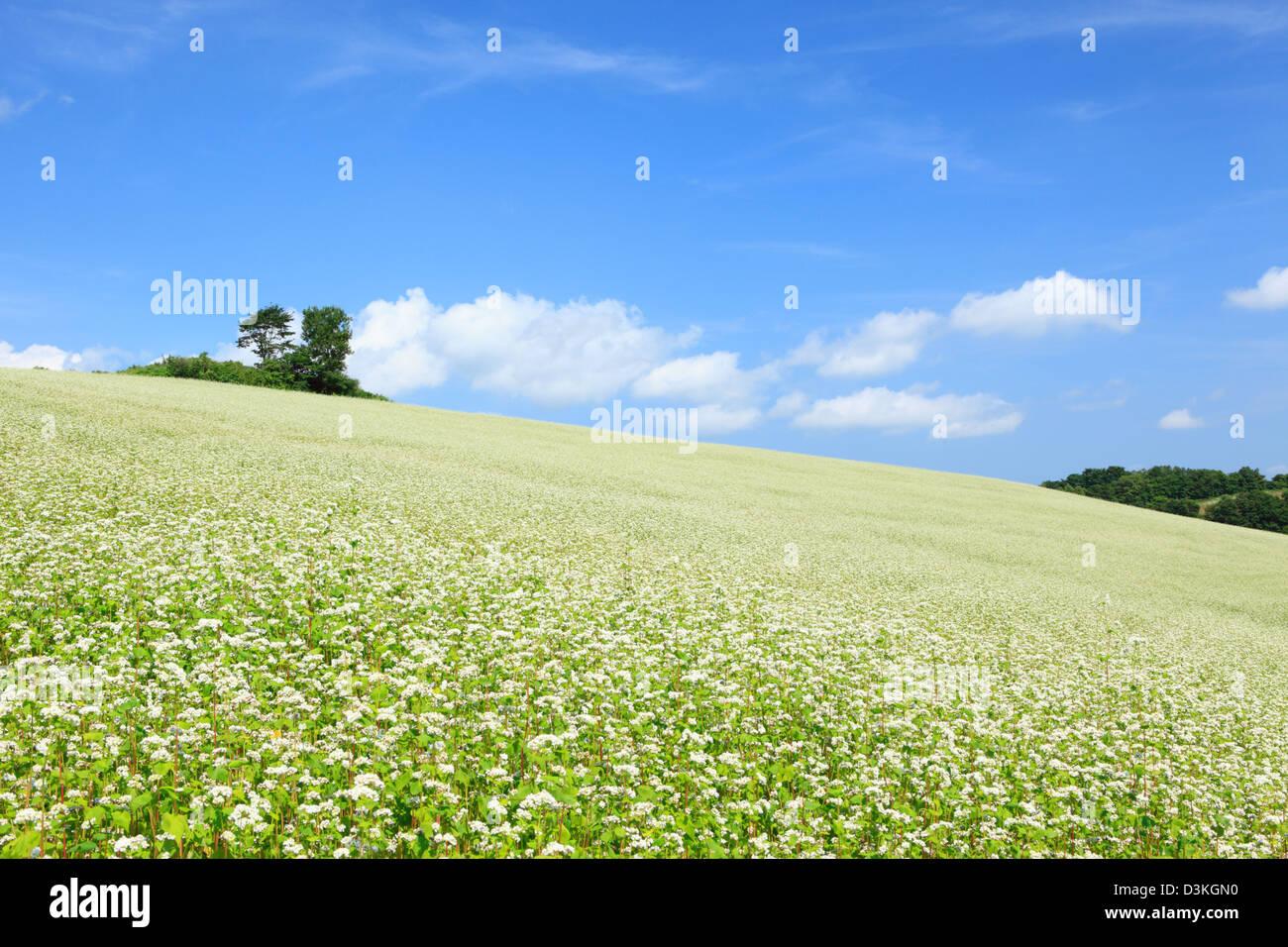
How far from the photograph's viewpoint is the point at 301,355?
109m

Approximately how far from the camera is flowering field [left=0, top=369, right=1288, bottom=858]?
27.1 feet

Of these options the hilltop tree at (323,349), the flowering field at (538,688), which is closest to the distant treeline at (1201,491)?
the flowering field at (538,688)

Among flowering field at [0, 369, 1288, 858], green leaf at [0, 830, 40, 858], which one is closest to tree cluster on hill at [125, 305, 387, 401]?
flowering field at [0, 369, 1288, 858]

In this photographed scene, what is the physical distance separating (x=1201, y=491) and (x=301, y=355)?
457ft

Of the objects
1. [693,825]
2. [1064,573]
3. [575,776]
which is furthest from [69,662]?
[1064,573]

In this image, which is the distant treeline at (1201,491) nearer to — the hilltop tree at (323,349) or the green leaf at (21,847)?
the hilltop tree at (323,349)

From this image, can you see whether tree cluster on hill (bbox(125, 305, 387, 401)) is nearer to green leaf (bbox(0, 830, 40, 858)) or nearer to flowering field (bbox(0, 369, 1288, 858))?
flowering field (bbox(0, 369, 1288, 858))

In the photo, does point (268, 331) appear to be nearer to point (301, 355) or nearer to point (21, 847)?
point (301, 355)

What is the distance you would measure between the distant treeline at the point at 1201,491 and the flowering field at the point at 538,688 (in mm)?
99053

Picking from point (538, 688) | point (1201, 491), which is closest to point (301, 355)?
point (538, 688)

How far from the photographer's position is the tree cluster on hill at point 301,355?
10525cm

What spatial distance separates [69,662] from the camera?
36.0 feet

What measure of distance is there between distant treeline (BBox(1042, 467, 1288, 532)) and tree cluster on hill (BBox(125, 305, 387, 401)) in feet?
375
